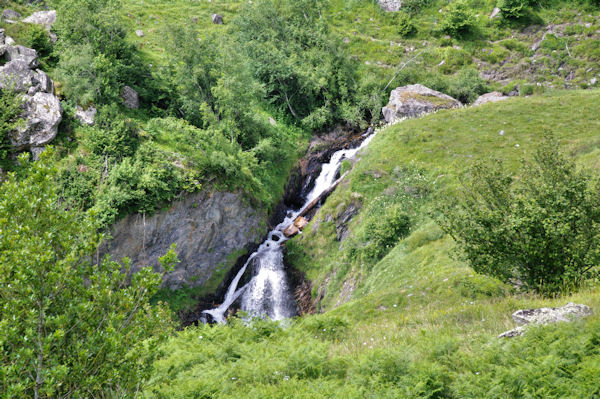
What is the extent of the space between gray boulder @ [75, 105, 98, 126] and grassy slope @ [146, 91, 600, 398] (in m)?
24.2

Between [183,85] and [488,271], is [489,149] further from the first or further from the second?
[183,85]

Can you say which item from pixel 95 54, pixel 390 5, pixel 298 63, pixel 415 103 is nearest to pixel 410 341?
pixel 415 103

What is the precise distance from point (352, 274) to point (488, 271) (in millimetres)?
13630

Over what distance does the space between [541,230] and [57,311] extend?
12.6 m

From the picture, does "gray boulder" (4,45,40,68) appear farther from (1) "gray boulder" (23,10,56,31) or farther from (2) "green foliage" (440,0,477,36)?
(2) "green foliage" (440,0,477,36)

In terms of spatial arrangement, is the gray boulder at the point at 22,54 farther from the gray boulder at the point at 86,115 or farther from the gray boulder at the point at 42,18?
the gray boulder at the point at 42,18

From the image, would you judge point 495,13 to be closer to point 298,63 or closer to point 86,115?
point 298,63

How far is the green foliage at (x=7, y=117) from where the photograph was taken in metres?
26.7

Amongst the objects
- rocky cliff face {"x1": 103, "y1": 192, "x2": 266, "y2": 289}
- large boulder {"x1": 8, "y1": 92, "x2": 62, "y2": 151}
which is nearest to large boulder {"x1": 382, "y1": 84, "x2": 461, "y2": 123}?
rocky cliff face {"x1": 103, "y1": 192, "x2": 266, "y2": 289}

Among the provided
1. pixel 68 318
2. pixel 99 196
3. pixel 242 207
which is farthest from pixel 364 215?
pixel 68 318

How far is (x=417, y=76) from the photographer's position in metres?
49.6

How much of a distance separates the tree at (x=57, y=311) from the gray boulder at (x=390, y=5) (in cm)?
7027

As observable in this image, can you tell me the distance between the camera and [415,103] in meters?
42.2

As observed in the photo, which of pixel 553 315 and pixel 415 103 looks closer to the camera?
pixel 553 315
